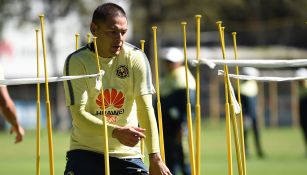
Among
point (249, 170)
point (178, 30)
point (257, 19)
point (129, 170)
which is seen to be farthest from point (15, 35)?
point (129, 170)

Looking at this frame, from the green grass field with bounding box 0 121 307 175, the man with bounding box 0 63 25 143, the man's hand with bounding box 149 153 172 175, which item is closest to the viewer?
the man's hand with bounding box 149 153 172 175

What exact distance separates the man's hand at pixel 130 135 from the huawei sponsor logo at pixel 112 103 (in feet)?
1.40

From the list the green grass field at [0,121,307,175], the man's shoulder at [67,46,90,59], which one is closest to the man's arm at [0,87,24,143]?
the man's shoulder at [67,46,90,59]

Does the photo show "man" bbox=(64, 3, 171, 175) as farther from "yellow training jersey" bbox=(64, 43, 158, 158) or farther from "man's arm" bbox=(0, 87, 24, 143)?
"man's arm" bbox=(0, 87, 24, 143)

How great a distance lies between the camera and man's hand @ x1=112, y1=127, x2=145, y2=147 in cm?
627

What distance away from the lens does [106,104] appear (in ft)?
22.3

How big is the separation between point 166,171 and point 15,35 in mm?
40441

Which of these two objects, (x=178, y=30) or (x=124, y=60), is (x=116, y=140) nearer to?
(x=124, y=60)

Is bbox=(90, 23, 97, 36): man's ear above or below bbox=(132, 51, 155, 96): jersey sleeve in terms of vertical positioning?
above

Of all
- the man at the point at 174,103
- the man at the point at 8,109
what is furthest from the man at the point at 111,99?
the man at the point at 174,103

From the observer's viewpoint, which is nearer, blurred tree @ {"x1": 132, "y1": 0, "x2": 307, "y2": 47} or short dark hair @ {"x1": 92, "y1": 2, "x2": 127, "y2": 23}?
short dark hair @ {"x1": 92, "y1": 2, "x2": 127, "y2": 23}

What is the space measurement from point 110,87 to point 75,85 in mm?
275

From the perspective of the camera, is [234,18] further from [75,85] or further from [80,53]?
[75,85]

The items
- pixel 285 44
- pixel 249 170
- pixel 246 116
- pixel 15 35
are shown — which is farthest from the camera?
pixel 285 44
